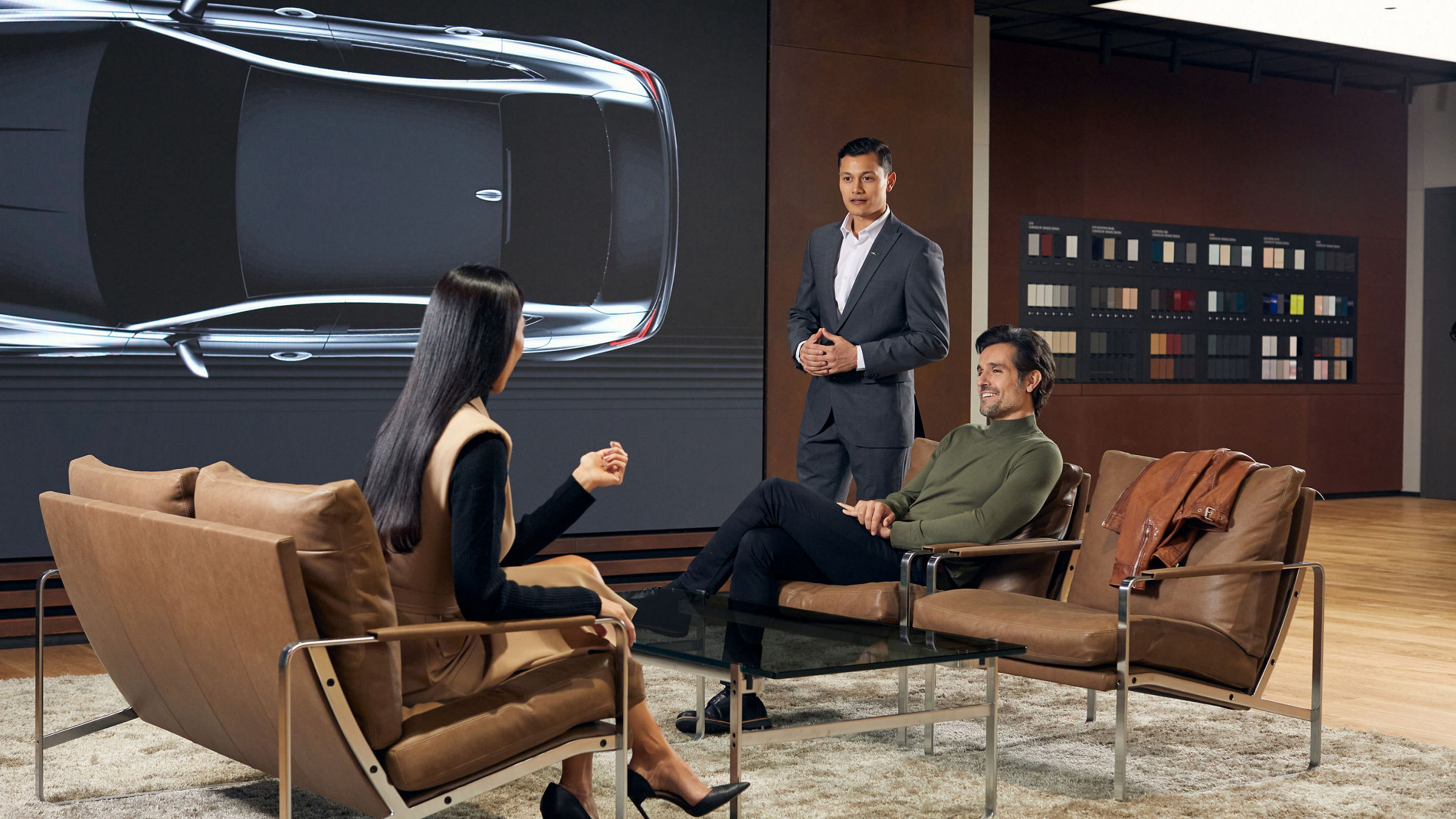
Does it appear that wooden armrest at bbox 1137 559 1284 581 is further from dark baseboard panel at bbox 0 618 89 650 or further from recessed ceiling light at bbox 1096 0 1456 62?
recessed ceiling light at bbox 1096 0 1456 62

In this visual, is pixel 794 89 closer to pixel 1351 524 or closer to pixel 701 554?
pixel 701 554

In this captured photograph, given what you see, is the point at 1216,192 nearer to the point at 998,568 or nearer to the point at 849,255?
the point at 849,255

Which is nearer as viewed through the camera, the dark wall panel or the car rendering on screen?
the car rendering on screen

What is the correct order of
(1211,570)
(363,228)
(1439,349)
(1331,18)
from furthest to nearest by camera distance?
(1439,349)
(1331,18)
(363,228)
(1211,570)

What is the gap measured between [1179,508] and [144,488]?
260cm

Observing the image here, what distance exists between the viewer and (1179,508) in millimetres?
3805

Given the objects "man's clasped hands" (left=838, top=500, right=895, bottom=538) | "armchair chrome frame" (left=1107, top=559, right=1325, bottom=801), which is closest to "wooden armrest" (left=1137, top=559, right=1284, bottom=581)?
"armchair chrome frame" (left=1107, top=559, right=1325, bottom=801)

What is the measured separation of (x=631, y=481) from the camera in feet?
21.8

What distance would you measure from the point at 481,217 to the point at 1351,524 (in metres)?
6.77

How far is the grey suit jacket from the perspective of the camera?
462 centimetres

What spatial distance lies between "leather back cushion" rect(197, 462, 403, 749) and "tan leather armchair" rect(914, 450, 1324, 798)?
1.70 metres

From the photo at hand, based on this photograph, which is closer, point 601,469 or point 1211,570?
point 601,469

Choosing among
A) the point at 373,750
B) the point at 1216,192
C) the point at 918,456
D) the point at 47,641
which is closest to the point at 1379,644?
the point at 918,456

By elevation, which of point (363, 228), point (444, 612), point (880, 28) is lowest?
point (444, 612)
